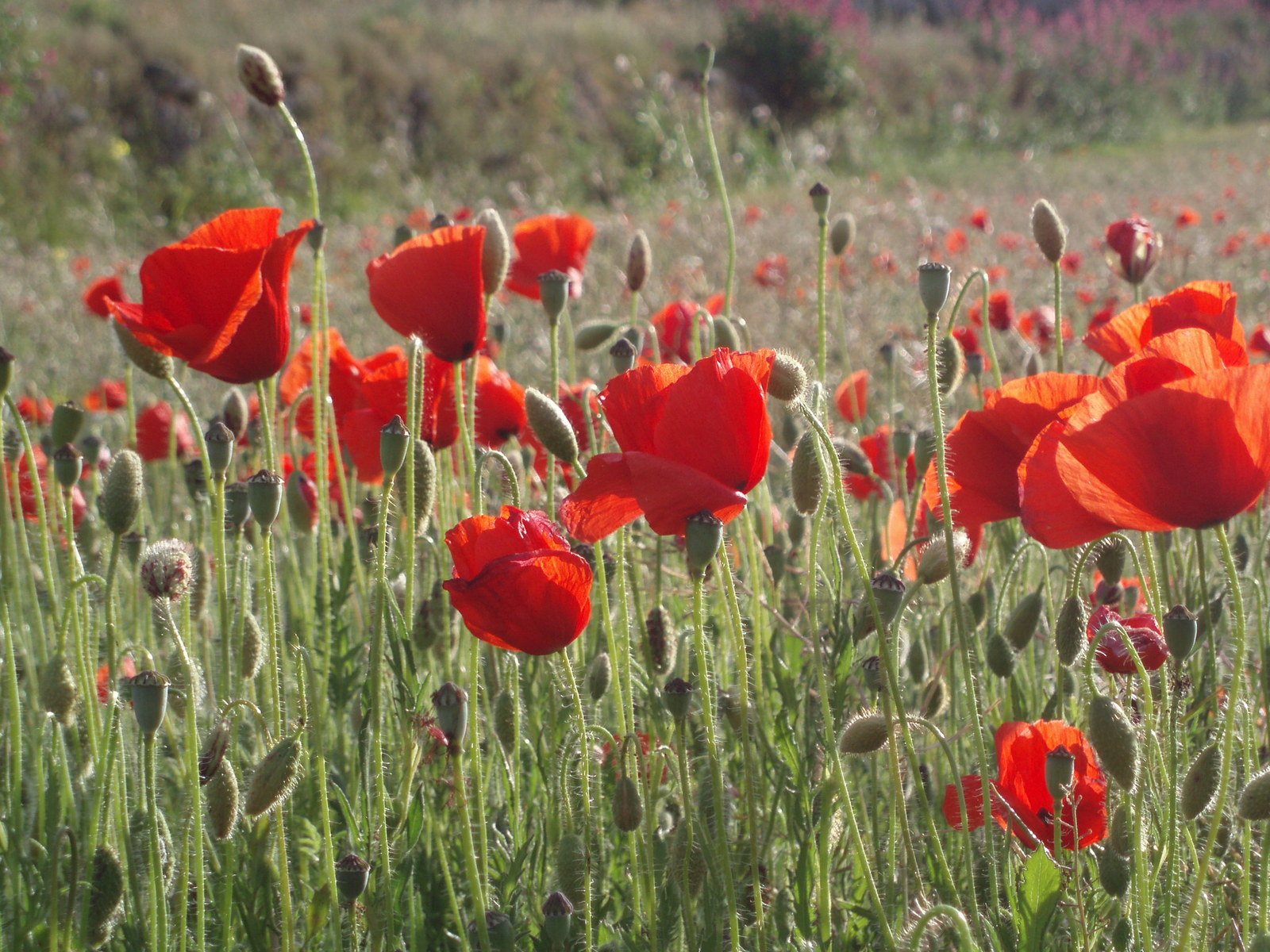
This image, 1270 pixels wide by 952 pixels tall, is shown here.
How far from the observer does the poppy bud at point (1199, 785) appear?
1.02 m

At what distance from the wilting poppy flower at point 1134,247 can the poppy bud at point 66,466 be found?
138 cm

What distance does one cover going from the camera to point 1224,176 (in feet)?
35.3

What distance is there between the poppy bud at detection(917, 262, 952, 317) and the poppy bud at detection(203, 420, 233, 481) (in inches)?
26.4

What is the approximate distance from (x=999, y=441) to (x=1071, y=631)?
0.18 metres

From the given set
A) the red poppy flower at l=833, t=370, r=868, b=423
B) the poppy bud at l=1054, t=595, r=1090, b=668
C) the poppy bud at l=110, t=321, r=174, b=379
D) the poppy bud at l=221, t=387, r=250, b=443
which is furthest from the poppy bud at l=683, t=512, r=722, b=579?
the red poppy flower at l=833, t=370, r=868, b=423

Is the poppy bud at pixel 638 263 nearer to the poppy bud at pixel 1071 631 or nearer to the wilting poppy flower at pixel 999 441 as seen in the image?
the wilting poppy flower at pixel 999 441

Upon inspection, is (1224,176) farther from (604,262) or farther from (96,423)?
(96,423)

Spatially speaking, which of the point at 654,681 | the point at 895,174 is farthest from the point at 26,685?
the point at 895,174

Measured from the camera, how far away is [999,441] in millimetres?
1115

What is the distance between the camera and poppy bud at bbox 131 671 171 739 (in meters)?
1.06

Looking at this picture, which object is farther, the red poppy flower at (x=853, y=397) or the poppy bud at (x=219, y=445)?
the red poppy flower at (x=853, y=397)

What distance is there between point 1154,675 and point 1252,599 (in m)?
0.51

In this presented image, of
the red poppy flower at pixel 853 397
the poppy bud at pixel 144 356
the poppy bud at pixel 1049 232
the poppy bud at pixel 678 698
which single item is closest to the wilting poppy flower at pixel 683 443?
the poppy bud at pixel 678 698

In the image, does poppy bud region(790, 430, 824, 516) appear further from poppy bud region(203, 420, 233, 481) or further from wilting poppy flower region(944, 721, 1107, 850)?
poppy bud region(203, 420, 233, 481)
